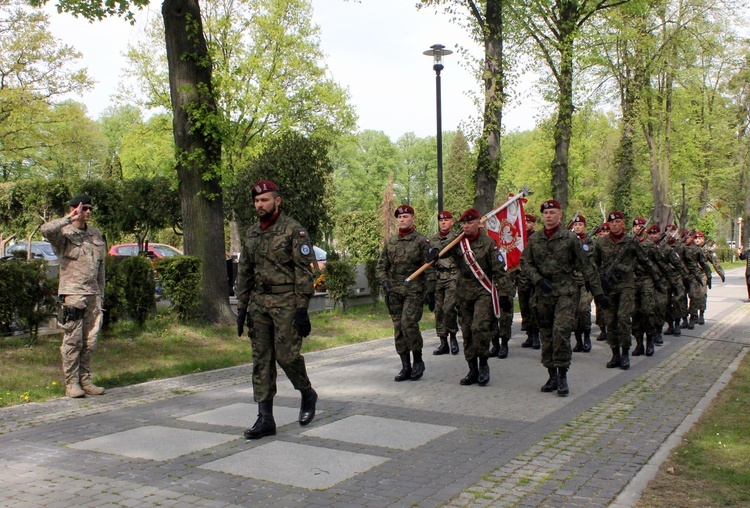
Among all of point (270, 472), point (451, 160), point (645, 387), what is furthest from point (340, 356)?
point (451, 160)

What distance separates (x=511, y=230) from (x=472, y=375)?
14.4 feet

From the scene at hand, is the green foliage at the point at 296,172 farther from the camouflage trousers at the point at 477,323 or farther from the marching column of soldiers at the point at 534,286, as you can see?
the camouflage trousers at the point at 477,323

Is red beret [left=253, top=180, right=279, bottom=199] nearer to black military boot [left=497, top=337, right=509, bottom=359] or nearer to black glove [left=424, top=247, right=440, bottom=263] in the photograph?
black glove [left=424, top=247, right=440, bottom=263]

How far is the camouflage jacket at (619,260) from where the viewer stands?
11336 millimetres

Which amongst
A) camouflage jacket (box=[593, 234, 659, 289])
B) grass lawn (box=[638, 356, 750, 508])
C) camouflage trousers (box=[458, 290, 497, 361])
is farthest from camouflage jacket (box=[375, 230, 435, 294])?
grass lawn (box=[638, 356, 750, 508])

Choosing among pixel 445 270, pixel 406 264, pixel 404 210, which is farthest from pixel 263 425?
pixel 445 270

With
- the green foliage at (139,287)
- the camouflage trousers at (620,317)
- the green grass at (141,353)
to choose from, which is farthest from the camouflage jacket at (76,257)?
the camouflage trousers at (620,317)

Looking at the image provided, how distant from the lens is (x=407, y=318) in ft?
31.0

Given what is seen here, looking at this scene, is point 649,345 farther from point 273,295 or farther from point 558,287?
point 273,295

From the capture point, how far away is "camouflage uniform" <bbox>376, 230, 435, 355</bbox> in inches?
372

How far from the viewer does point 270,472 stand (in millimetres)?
5504

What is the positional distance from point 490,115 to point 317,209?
42.3 ft

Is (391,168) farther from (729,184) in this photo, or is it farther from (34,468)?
(34,468)

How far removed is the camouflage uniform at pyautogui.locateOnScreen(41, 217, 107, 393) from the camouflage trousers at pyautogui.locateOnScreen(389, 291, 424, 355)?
352 cm
